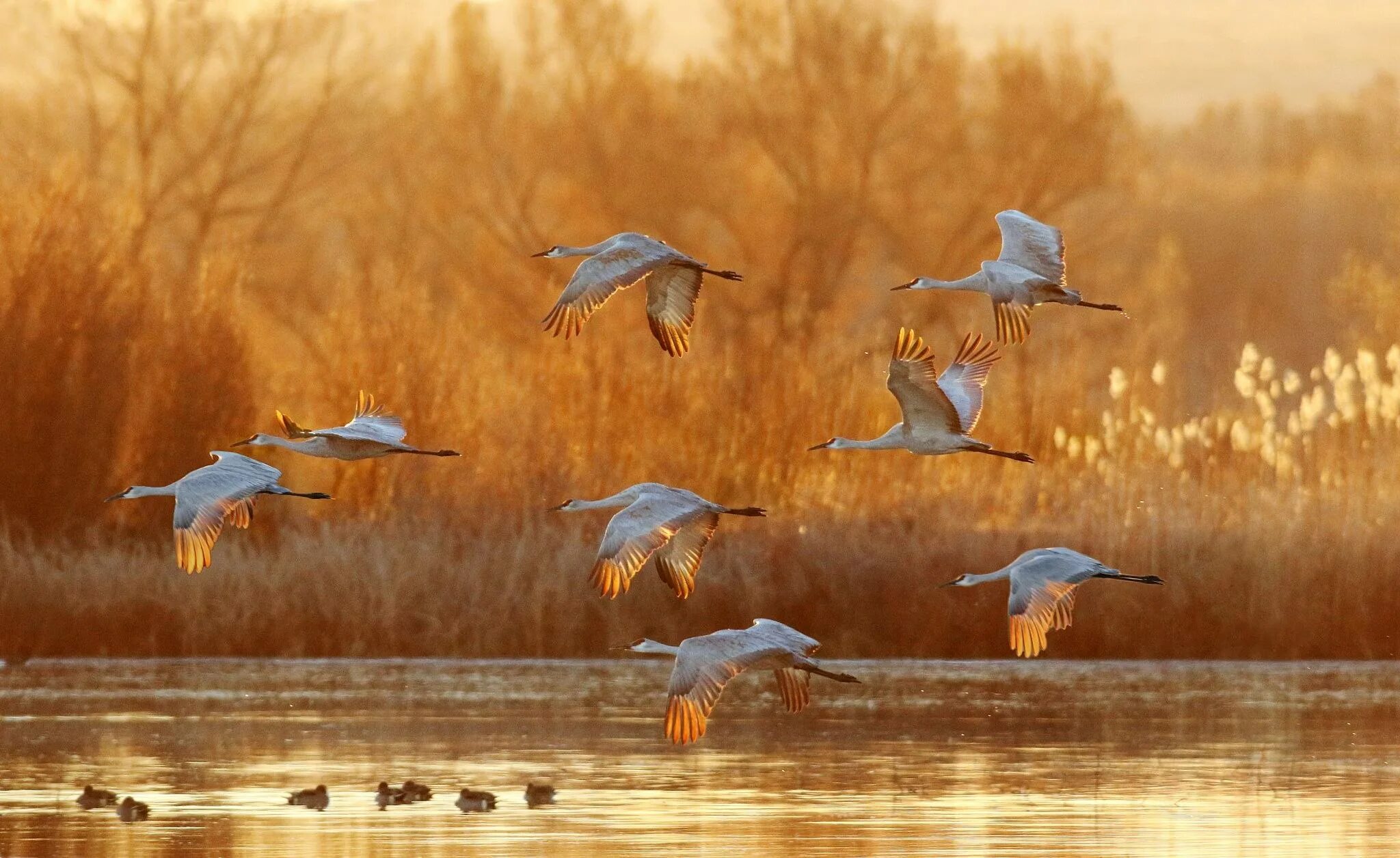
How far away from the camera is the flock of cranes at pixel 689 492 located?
44.5 feet

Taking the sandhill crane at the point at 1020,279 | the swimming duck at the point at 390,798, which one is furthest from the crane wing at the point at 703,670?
the swimming duck at the point at 390,798

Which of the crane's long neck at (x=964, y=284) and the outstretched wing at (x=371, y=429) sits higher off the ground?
the crane's long neck at (x=964, y=284)

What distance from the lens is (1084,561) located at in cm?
1484

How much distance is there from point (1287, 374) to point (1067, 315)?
24.4 metres

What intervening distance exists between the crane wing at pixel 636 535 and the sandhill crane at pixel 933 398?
3.73 feet

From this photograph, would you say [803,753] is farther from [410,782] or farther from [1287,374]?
[1287,374]

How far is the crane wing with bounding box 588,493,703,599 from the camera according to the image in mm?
13492

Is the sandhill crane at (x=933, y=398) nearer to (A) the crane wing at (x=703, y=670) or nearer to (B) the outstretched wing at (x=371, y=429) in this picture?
(A) the crane wing at (x=703, y=670)

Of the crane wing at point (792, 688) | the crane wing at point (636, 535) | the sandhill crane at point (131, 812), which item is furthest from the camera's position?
the sandhill crane at point (131, 812)

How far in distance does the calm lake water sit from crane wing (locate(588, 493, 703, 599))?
1.64 metres

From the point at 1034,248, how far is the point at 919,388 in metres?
1.02

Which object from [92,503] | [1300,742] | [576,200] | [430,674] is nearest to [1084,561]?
[1300,742]

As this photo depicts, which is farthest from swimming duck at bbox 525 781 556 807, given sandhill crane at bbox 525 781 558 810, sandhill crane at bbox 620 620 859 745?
sandhill crane at bbox 620 620 859 745

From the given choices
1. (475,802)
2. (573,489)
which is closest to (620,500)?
(475,802)
